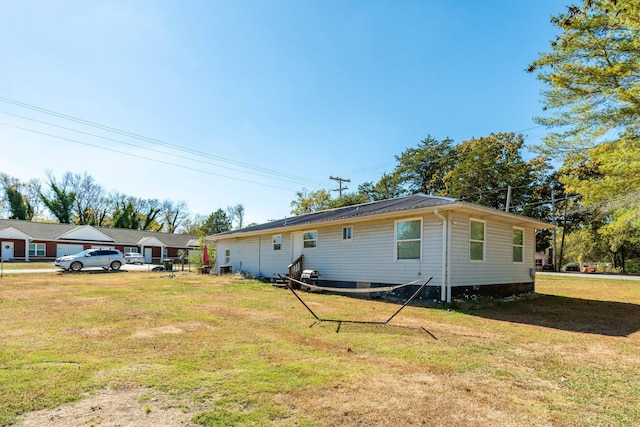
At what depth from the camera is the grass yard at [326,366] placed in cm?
292

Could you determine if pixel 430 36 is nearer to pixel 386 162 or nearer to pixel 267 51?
pixel 267 51

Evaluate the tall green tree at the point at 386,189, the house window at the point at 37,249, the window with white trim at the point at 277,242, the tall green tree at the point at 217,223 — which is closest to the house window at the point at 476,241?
the window with white trim at the point at 277,242

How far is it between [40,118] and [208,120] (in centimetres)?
981

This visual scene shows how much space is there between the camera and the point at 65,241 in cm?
3844

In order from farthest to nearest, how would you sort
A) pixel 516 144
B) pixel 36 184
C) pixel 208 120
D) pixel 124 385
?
pixel 36 184 < pixel 516 144 < pixel 208 120 < pixel 124 385

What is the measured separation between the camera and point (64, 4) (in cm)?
1141

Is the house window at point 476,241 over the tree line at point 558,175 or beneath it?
beneath

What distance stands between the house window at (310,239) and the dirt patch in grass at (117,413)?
1113cm

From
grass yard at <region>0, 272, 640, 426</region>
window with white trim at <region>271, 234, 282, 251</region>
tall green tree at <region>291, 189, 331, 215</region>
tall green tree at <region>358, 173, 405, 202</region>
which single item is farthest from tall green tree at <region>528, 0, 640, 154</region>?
tall green tree at <region>358, 173, 405, 202</region>

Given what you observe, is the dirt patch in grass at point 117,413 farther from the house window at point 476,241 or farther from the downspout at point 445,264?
the house window at point 476,241

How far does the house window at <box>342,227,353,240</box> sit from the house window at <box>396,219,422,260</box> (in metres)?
2.12

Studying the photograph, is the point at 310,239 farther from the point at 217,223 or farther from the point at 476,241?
the point at 217,223

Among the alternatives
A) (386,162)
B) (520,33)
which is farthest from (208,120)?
(386,162)

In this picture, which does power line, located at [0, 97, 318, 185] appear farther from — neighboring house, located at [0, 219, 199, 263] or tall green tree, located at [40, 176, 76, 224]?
tall green tree, located at [40, 176, 76, 224]
